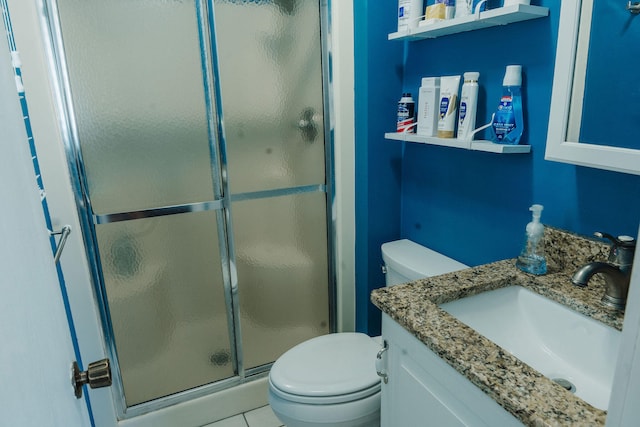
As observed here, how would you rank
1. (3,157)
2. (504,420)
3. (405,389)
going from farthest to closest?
(405,389) → (504,420) → (3,157)

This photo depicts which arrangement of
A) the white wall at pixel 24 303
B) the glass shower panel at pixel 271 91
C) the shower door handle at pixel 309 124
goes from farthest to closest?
the shower door handle at pixel 309 124
the glass shower panel at pixel 271 91
the white wall at pixel 24 303

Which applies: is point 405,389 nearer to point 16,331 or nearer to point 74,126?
point 16,331

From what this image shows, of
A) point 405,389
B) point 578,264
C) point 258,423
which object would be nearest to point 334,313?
point 258,423

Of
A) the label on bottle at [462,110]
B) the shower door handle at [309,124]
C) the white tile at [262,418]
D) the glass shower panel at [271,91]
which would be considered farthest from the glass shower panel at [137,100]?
the white tile at [262,418]

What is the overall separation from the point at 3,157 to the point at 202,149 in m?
1.16

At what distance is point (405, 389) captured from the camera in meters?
1.07

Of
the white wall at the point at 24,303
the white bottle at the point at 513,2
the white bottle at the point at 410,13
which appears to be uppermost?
the white bottle at the point at 410,13

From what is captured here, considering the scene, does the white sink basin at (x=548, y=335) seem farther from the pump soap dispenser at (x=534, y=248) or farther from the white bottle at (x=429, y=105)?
the white bottle at (x=429, y=105)

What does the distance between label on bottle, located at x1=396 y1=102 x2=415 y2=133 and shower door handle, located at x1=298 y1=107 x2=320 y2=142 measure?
1.28 feet

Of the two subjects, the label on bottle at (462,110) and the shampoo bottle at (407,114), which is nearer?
the label on bottle at (462,110)

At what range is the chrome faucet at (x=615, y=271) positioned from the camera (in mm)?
973

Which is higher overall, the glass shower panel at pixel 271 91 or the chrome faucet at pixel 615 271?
the glass shower panel at pixel 271 91

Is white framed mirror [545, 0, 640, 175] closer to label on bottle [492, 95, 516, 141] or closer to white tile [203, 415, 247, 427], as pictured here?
label on bottle [492, 95, 516, 141]

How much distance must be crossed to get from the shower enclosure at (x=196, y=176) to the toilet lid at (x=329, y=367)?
1.32ft
